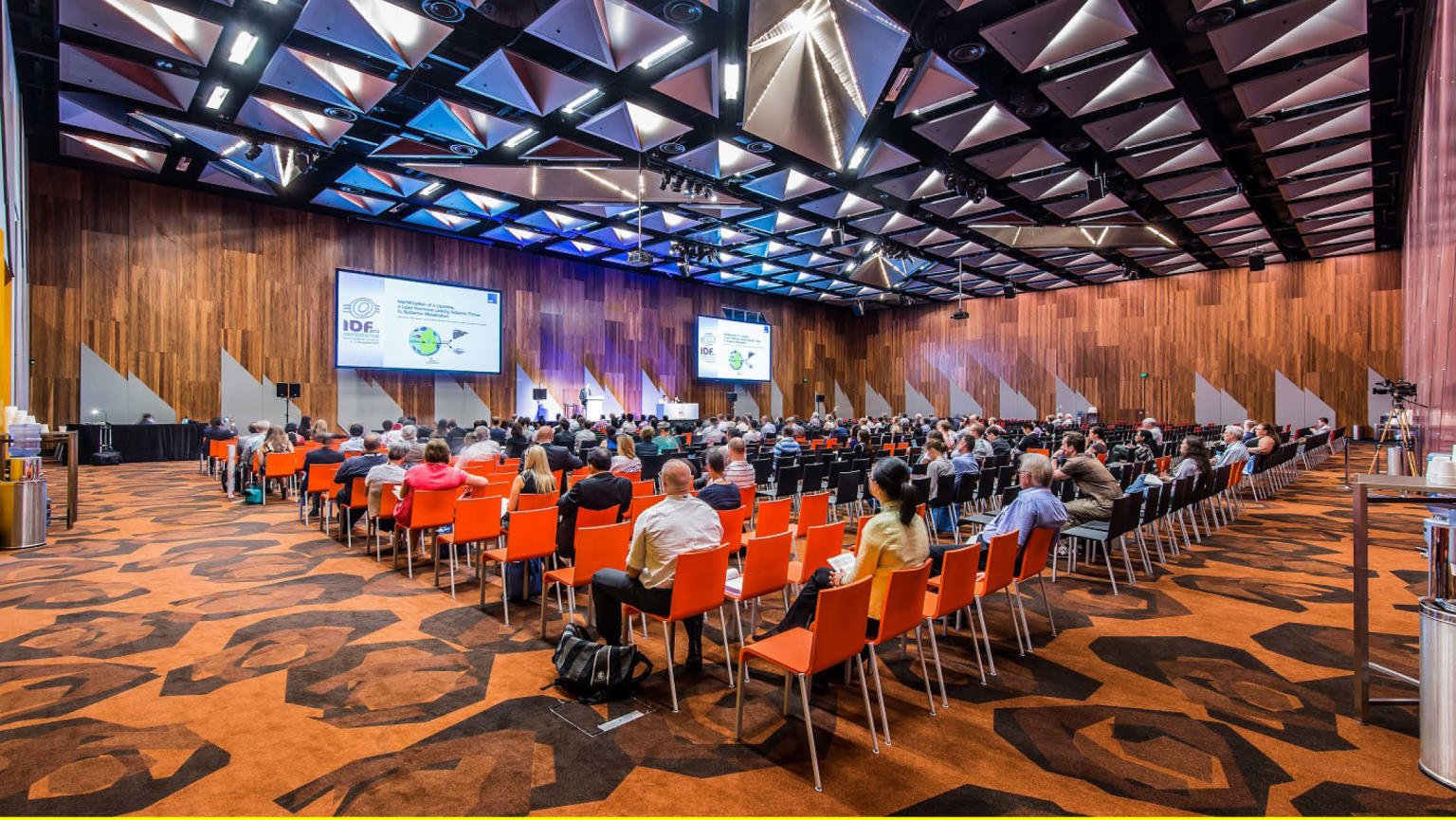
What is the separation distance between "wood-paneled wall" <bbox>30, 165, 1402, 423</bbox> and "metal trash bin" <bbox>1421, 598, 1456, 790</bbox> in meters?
18.0

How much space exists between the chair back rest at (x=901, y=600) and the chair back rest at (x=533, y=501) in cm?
301

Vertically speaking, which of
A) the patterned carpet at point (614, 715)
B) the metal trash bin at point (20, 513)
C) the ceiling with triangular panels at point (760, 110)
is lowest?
the patterned carpet at point (614, 715)

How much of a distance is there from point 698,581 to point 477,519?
2554 millimetres

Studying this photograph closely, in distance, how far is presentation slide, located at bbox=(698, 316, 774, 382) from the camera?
23.3m

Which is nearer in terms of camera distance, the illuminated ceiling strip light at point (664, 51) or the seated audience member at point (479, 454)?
the illuminated ceiling strip light at point (664, 51)

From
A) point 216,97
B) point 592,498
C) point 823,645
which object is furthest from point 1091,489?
point 216,97

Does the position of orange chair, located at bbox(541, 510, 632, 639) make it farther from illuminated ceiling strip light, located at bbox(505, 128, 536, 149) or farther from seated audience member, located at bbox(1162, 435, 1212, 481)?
illuminated ceiling strip light, located at bbox(505, 128, 536, 149)

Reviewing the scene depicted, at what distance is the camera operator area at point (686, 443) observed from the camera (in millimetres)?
2914

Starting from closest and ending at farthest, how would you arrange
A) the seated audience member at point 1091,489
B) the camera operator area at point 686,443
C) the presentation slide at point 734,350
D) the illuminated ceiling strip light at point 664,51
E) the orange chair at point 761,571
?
the camera operator area at point 686,443
the orange chair at point 761,571
the seated audience member at point 1091,489
the illuminated ceiling strip light at point 664,51
the presentation slide at point 734,350

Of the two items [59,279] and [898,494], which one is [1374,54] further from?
[59,279]

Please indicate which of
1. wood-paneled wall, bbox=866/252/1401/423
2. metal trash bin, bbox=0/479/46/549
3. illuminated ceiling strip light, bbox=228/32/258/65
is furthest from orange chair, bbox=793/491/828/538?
wood-paneled wall, bbox=866/252/1401/423

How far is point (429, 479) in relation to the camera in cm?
572

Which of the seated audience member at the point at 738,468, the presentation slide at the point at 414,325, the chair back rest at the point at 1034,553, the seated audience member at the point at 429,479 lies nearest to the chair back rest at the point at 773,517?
the seated audience member at the point at 738,468

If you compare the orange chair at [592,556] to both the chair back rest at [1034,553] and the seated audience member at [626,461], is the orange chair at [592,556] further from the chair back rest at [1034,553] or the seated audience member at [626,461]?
the chair back rest at [1034,553]
